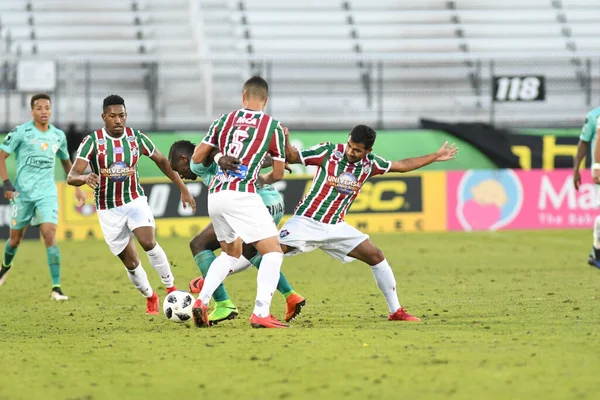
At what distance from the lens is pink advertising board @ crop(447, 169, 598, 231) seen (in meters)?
19.4

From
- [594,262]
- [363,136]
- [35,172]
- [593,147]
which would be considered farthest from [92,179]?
[594,262]

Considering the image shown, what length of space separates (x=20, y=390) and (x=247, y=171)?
2.73m

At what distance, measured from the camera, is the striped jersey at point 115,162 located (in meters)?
9.23

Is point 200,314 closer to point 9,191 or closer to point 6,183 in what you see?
point 9,191

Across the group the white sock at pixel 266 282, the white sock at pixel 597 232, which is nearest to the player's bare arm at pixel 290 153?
the white sock at pixel 266 282

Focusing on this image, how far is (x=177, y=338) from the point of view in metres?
7.48

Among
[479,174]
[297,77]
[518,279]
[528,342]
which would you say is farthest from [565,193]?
[528,342]

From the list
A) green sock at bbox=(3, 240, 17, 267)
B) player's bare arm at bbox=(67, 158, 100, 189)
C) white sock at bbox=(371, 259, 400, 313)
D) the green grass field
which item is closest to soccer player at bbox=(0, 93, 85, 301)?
green sock at bbox=(3, 240, 17, 267)

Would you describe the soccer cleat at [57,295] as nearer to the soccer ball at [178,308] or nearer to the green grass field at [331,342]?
the green grass field at [331,342]

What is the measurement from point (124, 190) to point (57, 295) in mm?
1872

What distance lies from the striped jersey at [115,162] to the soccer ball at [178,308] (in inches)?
53.9

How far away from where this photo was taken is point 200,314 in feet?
26.2

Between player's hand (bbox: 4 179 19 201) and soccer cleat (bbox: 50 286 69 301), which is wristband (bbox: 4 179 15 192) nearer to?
player's hand (bbox: 4 179 19 201)

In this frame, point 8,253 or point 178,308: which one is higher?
point 8,253
